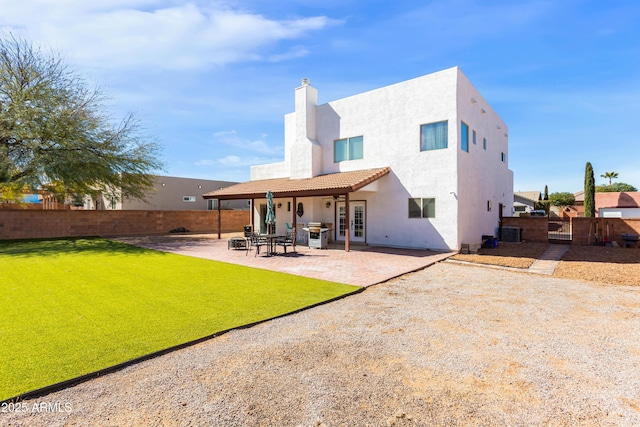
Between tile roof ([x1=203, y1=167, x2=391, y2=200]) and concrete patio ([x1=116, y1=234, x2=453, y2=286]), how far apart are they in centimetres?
271

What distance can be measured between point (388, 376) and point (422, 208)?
11.6m

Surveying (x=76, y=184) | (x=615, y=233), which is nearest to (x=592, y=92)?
(x=615, y=233)

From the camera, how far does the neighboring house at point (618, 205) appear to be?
32406 mm

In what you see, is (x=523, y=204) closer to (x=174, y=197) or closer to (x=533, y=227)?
(x=533, y=227)

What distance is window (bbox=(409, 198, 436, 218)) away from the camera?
45.9 feet

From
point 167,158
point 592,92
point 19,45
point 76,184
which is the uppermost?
point 19,45

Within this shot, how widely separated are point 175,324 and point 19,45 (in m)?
19.7

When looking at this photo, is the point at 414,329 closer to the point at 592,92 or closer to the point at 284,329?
the point at 284,329

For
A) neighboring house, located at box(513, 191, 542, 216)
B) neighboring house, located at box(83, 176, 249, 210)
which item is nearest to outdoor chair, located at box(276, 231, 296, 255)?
neighboring house, located at box(83, 176, 249, 210)

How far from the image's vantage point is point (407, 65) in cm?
1513

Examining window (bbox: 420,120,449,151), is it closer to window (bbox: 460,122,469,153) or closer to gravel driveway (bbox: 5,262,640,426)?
window (bbox: 460,122,469,153)

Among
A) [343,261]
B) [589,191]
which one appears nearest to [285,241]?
[343,261]

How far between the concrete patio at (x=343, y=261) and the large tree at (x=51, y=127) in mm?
8182

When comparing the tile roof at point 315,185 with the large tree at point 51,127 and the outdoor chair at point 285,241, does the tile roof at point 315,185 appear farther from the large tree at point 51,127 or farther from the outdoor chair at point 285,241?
the large tree at point 51,127
